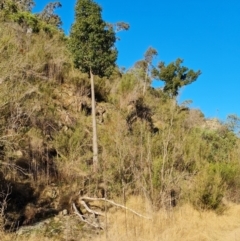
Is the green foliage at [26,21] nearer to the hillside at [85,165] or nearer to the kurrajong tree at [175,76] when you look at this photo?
the hillside at [85,165]

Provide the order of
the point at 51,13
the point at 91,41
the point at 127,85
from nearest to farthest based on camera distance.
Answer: the point at 91,41 < the point at 127,85 < the point at 51,13

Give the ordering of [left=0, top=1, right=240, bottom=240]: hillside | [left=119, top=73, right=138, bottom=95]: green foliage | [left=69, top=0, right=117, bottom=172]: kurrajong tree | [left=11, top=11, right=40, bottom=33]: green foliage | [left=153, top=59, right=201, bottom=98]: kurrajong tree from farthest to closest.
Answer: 1. [left=153, top=59, right=201, bottom=98]: kurrajong tree
2. [left=11, top=11, right=40, bottom=33]: green foliage
3. [left=119, top=73, right=138, bottom=95]: green foliage
4. [left=69, top=0, right=117, bottom=172]: kurrajong tree
5. [left=0, top=1, right=240, bottom=240]: hillside

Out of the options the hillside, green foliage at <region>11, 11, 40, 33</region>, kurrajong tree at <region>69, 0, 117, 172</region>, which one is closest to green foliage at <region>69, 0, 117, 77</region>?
kurrajong tree at <region>69, 0, 117, 172</region>

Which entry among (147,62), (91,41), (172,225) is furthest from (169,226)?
(147,62)

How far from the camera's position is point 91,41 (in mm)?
14820

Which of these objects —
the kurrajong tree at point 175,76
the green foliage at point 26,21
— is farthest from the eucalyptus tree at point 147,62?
the green foliage at point 26,21

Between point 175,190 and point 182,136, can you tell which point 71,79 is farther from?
point 175,190

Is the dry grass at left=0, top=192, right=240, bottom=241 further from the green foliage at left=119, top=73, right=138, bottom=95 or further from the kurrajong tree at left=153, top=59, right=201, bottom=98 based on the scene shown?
the kurrajong tree at left=153, top=59, right=201, bottom=98

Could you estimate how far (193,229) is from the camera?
923 centimetres

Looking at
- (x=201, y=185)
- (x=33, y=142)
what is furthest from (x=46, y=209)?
(x=201, y=185)

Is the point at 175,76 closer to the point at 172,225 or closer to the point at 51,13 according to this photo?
the point at 51,13

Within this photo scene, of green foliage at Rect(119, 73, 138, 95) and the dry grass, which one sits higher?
green foliage at Rect(119, 73, 138, 95)

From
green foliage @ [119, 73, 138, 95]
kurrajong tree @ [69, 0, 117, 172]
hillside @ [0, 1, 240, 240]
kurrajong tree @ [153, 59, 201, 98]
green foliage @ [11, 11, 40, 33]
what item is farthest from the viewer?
kurrajong tree @ [153, 59, 201, 98]

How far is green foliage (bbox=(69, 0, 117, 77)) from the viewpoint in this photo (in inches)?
583
